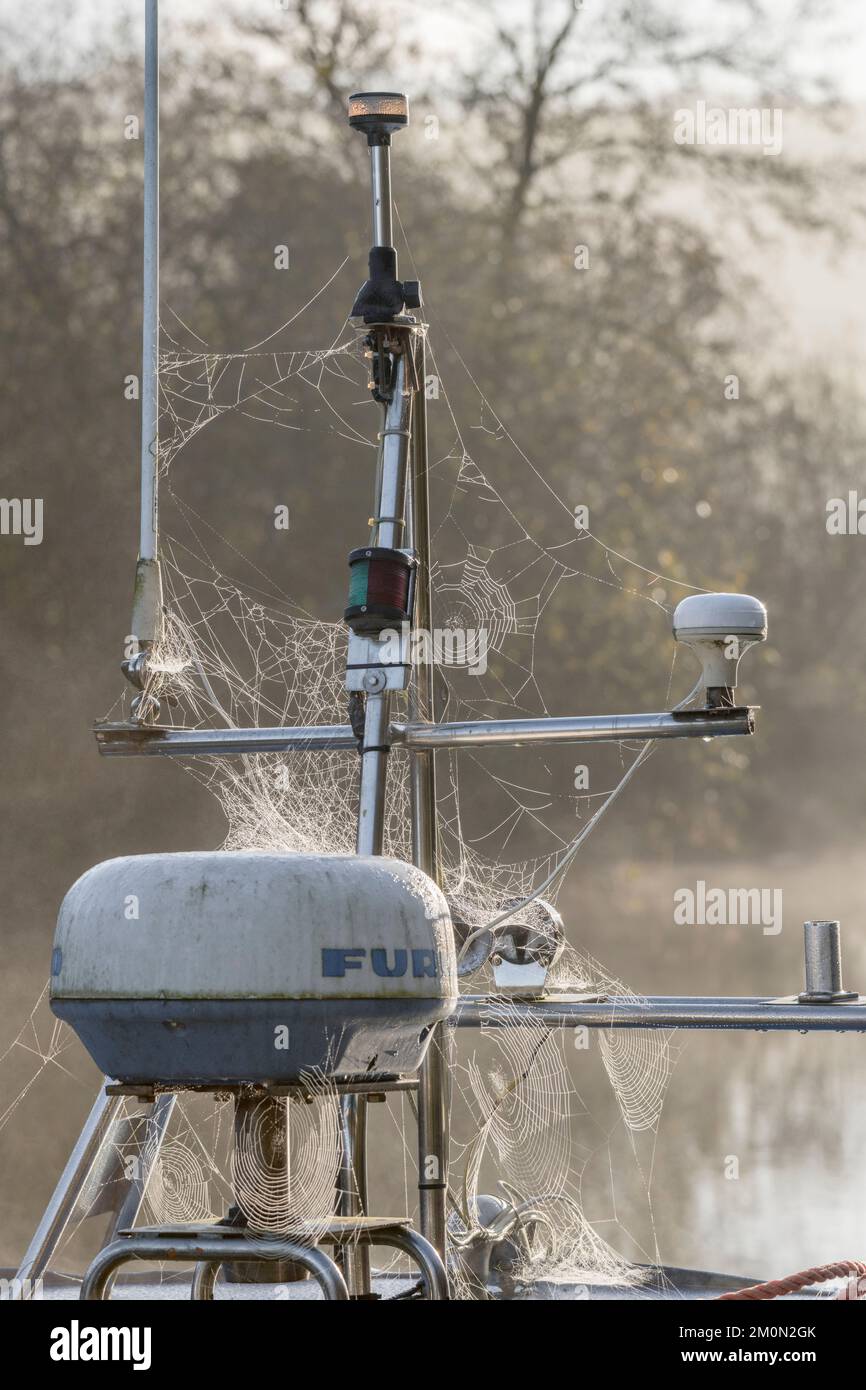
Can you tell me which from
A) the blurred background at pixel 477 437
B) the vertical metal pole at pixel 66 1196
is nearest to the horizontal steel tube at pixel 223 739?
the vertical metal pole at pixel 66 1196

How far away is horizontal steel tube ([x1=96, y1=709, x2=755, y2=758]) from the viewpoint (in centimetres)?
264

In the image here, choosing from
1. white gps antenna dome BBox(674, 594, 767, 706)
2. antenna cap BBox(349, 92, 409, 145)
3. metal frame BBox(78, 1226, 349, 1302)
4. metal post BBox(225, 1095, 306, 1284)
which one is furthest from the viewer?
antenna cap BBox(349, 92, 409, 145)

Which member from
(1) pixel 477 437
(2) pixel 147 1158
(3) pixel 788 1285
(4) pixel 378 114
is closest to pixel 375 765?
(2) pixel 147 1158

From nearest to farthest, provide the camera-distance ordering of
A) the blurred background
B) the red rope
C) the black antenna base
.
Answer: the red rope < the black antenna base < the blurred background

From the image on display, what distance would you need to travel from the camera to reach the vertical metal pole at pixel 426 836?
2850 mm

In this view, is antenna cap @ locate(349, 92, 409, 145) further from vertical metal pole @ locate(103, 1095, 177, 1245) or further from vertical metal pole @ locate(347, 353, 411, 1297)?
vertical metal pole @ locate(103, 1095, 177, 1245)

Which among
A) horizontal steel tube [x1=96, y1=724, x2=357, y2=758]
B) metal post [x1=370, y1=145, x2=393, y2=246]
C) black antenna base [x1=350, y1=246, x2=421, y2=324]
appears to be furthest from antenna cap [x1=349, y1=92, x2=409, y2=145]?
horizontal steel tube [x1=96, y1=724, x2=357, y2=758]

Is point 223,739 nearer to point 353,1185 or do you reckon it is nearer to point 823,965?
point 353,1185

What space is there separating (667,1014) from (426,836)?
48cm

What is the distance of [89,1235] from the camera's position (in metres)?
10.6

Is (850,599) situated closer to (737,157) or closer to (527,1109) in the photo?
(737,157)

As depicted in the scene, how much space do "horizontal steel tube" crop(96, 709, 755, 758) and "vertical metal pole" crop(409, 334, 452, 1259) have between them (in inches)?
3.7

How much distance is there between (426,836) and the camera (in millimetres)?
2986

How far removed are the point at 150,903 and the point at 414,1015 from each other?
1.08 ft
